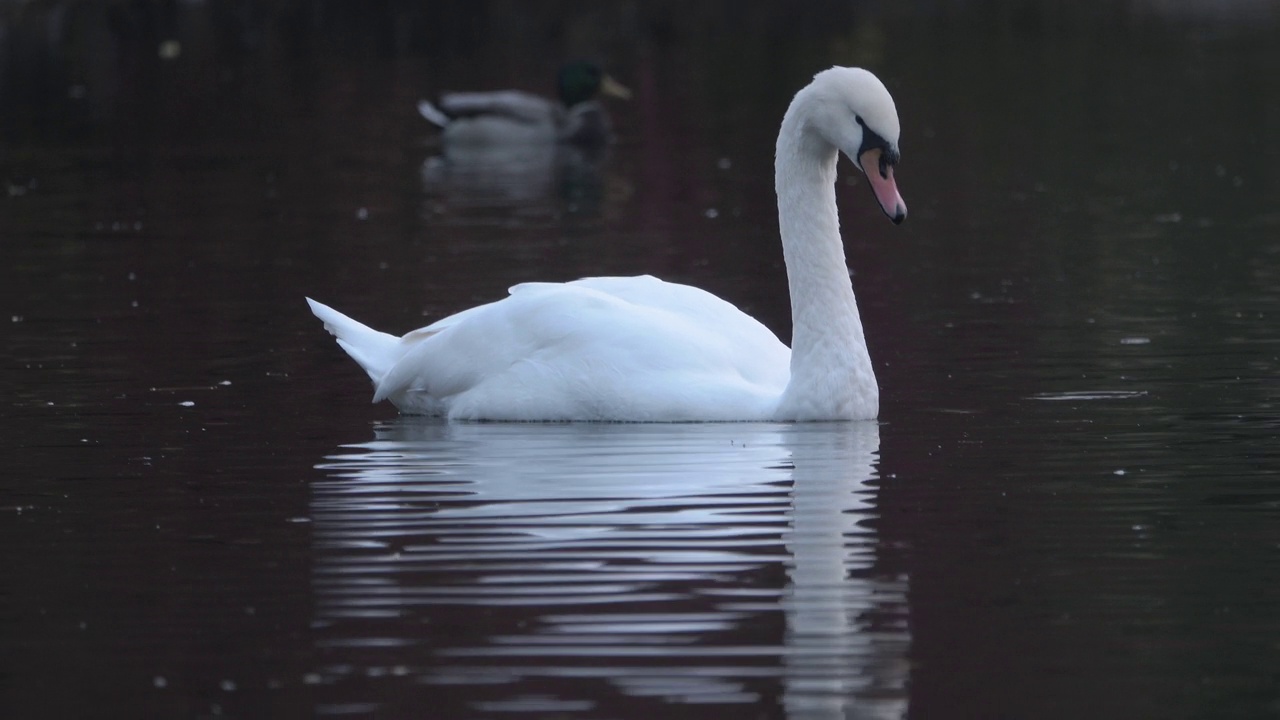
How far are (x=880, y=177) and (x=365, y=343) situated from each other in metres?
2.80

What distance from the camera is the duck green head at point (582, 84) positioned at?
102ft

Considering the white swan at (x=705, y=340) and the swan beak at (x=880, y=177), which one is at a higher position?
the swan beak at (x=880, y=177)

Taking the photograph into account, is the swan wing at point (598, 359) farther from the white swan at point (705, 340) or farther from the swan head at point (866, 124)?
the swan head at point (866, 124)

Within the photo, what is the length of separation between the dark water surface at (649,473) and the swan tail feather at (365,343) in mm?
207

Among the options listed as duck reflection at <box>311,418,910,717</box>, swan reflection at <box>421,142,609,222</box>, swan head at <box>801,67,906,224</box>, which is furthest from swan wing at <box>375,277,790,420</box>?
swan reflection at <box>421,142,609,222</box>

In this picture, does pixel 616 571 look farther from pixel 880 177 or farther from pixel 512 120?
pixel 512 120

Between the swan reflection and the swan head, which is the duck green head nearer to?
the swan reflection

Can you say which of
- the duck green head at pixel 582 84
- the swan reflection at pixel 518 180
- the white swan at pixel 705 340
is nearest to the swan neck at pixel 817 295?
the white swan at pixel 705 340

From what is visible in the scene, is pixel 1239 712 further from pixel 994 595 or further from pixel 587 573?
pixel 587 573

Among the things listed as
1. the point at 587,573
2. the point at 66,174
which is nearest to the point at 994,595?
the point at 587,573

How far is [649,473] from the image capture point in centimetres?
905

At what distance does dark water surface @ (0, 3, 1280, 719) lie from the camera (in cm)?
639

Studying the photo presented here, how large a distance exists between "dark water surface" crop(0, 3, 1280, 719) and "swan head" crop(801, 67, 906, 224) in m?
1.03

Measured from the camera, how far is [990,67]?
1583 inches
